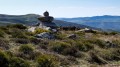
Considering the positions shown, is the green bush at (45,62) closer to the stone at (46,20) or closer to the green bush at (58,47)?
the green bush at (58,47)

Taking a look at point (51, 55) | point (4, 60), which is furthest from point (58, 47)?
point (4, 60)

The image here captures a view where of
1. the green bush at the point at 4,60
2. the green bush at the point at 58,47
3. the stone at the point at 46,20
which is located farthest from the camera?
the stone at the point at 46,20

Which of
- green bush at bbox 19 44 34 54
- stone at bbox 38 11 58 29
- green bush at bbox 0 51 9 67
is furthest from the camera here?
stone at bbox 38 11 58 29

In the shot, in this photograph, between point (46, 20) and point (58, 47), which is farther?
point (46, 20)

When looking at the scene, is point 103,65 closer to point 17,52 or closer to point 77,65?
point 77,65

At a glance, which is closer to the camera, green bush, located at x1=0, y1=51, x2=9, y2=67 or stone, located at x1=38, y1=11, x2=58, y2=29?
green bush, located at x1=0, y1=51, x2=9, y2=67

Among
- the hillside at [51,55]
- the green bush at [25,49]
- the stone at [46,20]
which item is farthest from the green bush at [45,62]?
the stone at [46,20]

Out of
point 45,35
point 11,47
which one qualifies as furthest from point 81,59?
point 45,35

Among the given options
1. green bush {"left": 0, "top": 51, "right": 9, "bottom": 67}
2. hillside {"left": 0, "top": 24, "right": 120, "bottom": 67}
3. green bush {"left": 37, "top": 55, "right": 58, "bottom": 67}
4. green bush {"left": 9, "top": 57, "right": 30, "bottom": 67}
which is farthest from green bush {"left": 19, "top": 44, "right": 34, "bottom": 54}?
green bush {"left": 0, "top": 51, "right": 9, "bottom": 67}

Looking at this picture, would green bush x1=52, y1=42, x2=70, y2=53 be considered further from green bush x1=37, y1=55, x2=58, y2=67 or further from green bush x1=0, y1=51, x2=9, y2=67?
green bush x1=0, y1=51, x2=9, y2=67

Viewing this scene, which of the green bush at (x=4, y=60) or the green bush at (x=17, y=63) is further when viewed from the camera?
the green bush at (x=17, y=63)

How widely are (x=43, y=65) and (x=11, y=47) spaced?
545 centimetres

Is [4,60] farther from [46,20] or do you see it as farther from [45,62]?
[46,20]

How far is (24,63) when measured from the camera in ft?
55.2
